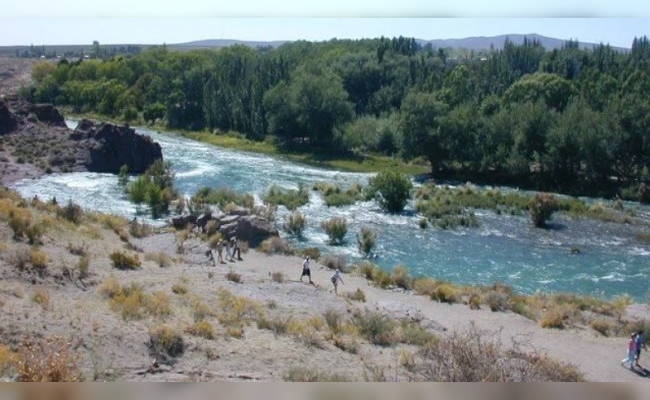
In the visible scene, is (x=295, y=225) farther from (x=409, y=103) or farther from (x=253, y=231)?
(x=409, y=103)

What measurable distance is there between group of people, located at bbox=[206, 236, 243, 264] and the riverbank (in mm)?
361

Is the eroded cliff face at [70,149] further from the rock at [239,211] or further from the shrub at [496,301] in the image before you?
the shrub at [496,301]

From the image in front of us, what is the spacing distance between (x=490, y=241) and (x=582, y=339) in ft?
32.0

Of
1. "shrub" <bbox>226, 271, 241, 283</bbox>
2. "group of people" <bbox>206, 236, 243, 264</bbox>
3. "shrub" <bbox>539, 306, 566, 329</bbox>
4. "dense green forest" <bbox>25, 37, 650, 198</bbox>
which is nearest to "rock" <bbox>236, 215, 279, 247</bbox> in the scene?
"group of people" <bbox>206, 236, 243, 264</bbox>

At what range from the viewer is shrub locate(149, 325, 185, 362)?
27.5 ft

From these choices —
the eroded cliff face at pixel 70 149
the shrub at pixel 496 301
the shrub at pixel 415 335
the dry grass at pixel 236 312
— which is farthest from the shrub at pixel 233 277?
the eroded cliff face at pixel 70 149

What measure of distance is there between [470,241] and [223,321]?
13997 mm

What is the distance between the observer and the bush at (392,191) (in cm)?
2734

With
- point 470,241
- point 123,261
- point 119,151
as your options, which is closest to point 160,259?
point 123,261

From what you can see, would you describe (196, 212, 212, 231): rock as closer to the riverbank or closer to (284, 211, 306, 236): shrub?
(284, 211, 306, 236): shrub

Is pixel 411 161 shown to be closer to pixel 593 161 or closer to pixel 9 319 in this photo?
pixel 593 161

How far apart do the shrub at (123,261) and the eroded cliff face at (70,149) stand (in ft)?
61.5

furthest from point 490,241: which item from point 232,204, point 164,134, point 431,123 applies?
point 164,134

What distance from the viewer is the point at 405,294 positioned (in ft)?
55.6
